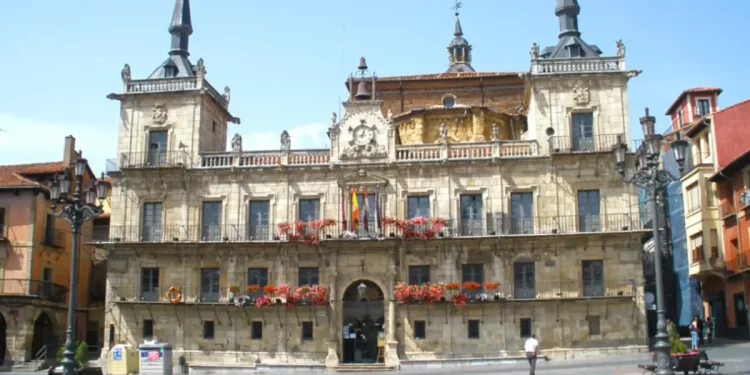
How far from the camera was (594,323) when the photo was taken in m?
34.1

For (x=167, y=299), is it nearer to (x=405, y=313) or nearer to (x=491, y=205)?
(x=405, y=313)

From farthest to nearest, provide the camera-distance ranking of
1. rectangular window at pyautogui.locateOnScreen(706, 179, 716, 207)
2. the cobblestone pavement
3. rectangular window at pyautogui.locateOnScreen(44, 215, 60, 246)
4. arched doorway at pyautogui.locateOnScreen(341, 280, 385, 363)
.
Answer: rectangular window at pyautogui.locateOnScreen(44, 215, 60, 246)
rectangular window at pyautogui.locateOnScreen(706, 179, 716, 207)
arched doorway at pyautogui.locateOnScreen(341, 280, 385, 363)
the cobblestone pavement

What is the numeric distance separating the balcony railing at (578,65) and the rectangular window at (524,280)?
881 cm

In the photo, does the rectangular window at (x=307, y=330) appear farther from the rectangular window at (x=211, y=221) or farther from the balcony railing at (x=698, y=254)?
the balcony railing at (x=698, y=254)

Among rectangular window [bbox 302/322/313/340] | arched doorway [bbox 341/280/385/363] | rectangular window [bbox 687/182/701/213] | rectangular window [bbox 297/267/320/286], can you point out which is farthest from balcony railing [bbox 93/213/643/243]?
rectangular window [bbox 687/182/701/213]

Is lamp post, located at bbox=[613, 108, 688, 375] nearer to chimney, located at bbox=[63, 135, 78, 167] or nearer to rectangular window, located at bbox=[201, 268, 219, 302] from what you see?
rectangular window, located at bbox=[201, 268, 219, 302]

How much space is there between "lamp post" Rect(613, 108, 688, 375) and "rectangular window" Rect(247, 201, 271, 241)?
18.2 m

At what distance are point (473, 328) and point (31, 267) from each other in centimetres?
2218

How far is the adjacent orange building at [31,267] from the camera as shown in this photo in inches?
1544

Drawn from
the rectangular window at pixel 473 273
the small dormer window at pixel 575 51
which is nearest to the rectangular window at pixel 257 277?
the rectangular window at pixel 473 273

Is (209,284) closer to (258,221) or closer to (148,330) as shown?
(148,330)

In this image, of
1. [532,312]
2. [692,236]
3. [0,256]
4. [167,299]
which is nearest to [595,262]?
[532,312]

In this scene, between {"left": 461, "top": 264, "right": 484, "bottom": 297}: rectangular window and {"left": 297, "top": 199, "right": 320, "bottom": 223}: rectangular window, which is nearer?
{"left": 461, "top": 264, "right": 484, "bottom": 297}: rectangular window

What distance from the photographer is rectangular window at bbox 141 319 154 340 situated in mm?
36219
